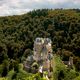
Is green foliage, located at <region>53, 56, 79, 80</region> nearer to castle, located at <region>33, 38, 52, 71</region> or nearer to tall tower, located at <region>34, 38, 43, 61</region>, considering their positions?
castle, located at <region>33, 38, 52, 71</region>

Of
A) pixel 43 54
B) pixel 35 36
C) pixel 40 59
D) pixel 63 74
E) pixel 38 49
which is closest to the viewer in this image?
pixel 63 74

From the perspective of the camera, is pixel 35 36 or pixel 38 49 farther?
pixel 35 36

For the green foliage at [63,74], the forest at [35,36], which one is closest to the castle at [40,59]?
the green foliage at [63,74]

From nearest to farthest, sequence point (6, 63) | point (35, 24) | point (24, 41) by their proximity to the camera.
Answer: point (6, 63) < point (24, 41) < point (35, 24)

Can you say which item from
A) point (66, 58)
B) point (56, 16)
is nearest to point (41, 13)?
point (56, 16)

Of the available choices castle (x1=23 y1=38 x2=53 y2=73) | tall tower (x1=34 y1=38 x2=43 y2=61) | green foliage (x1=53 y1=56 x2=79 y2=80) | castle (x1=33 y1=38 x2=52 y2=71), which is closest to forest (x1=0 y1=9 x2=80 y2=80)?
castle (x1=23 y1=38 x2=53 y2=73)

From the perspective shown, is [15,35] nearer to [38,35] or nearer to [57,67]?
[38,35]

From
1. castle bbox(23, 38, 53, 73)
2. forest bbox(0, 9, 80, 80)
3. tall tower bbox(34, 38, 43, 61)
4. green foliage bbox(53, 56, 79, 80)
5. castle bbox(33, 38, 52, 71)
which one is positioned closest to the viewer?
green foliage bbox(53, 56, 79, 80)

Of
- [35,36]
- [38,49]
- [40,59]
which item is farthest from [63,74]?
[35,36]

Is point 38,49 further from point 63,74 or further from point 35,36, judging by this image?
point 35,36
